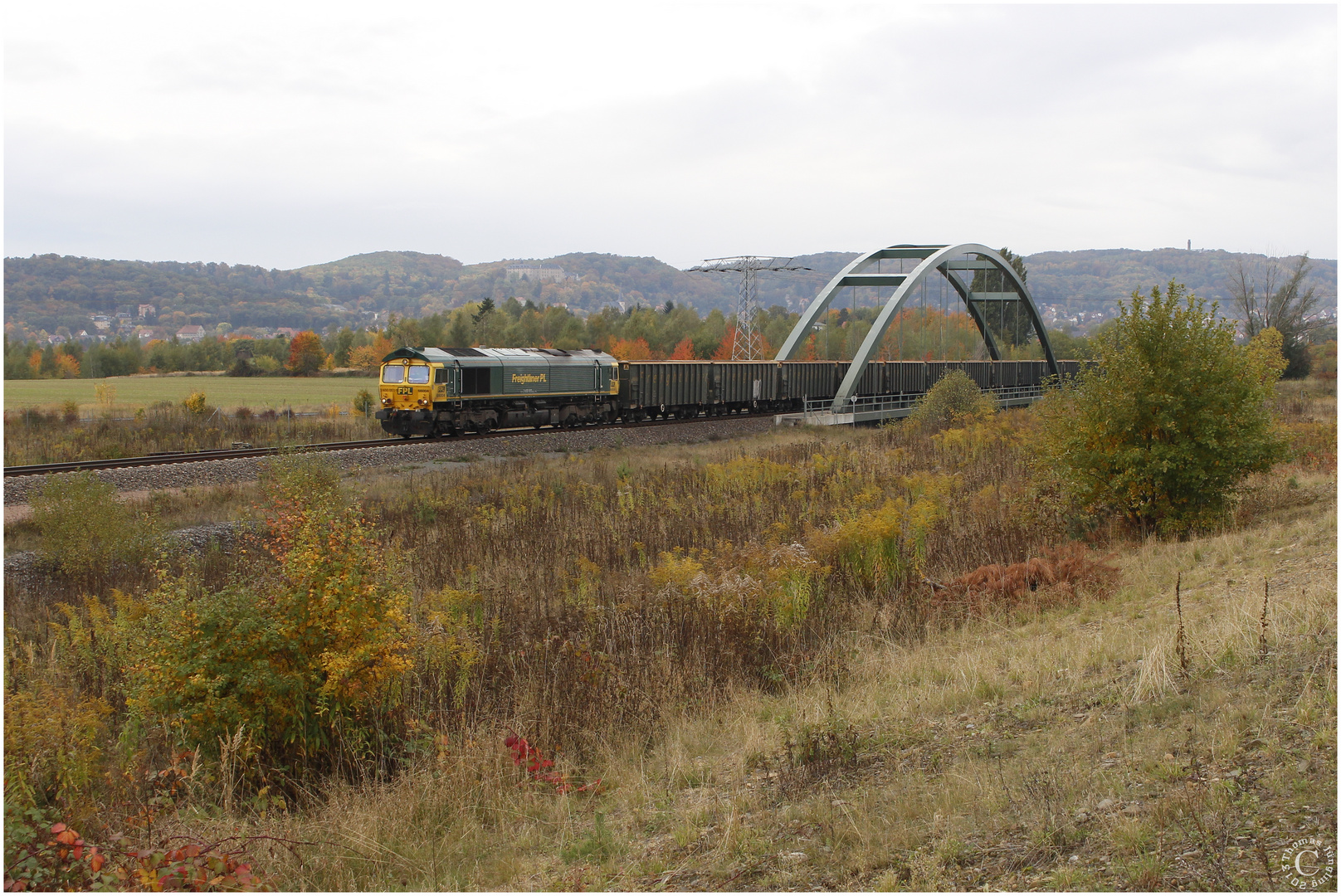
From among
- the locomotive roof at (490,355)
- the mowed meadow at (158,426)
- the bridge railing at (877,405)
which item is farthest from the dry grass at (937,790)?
the bridge railing at (877,405)

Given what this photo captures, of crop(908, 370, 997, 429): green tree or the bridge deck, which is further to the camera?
the bridge deck

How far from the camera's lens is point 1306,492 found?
16062 millimetres

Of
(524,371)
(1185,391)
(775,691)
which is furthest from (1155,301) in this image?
(524,371)

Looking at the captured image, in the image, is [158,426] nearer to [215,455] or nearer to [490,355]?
[215,455]

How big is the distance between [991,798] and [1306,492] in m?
14.4

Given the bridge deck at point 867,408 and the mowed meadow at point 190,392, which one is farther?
the mowed meadow at point 190,392

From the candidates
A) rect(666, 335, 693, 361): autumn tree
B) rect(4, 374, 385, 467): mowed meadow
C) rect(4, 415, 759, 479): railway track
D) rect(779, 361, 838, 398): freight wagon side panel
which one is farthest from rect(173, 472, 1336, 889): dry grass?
rect(666, 335, 693, 361): autumn tree

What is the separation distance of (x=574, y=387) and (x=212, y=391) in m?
51.4

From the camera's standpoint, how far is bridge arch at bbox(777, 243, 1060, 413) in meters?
46.0

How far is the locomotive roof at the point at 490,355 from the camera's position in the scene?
96.5 ft

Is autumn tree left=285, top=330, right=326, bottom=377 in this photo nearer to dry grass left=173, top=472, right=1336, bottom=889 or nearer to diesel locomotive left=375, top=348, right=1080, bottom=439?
diesel locomotive left=375, top=348, right=1080, bottom=439

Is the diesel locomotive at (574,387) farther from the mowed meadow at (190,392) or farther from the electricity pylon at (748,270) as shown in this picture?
the mowed meadow at (190,392)

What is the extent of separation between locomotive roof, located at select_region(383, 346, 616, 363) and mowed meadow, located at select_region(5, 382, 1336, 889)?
1674 centimetres

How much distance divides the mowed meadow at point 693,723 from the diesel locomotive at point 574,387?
1552 centimetres
